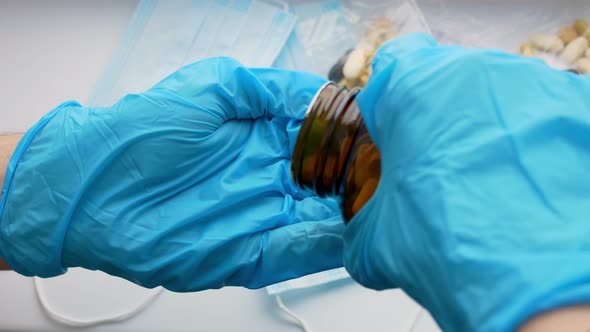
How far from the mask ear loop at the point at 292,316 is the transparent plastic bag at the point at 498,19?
0.56 m

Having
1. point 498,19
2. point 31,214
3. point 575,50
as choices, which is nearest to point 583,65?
point 575,50

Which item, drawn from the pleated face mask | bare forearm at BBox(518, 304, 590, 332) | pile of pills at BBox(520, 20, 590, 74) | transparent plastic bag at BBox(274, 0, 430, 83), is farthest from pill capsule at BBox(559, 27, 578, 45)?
bare forearm at BBox(518, 304, 590, 332)

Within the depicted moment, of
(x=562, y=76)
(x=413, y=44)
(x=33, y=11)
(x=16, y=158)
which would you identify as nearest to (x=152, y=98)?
(x=16, y=158)

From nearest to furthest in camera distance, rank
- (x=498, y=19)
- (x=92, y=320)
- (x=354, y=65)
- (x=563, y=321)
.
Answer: (x=563, y=321), (x=92, y=320), (x=354, y=65), (x=498, y=19)

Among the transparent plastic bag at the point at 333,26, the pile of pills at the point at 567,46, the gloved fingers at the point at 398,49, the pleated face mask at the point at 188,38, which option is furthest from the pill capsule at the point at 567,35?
the gloved fingers at the point at 398,49

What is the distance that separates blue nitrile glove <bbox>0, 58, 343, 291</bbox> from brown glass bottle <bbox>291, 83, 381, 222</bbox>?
0.10 m

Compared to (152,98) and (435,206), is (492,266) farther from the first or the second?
(152,98)

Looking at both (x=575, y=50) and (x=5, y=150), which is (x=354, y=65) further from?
(x=5, y=150)

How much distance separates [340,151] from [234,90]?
7.1 inches

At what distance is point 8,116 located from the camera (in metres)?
0.85

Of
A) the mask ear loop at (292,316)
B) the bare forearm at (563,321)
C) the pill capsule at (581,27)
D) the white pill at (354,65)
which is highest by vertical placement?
the pill capsule at (581,27)

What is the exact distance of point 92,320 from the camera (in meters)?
0.68

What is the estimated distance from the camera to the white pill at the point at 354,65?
0.84 meters

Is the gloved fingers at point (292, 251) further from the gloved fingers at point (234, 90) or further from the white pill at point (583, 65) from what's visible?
the white pill at point (583, 65)
